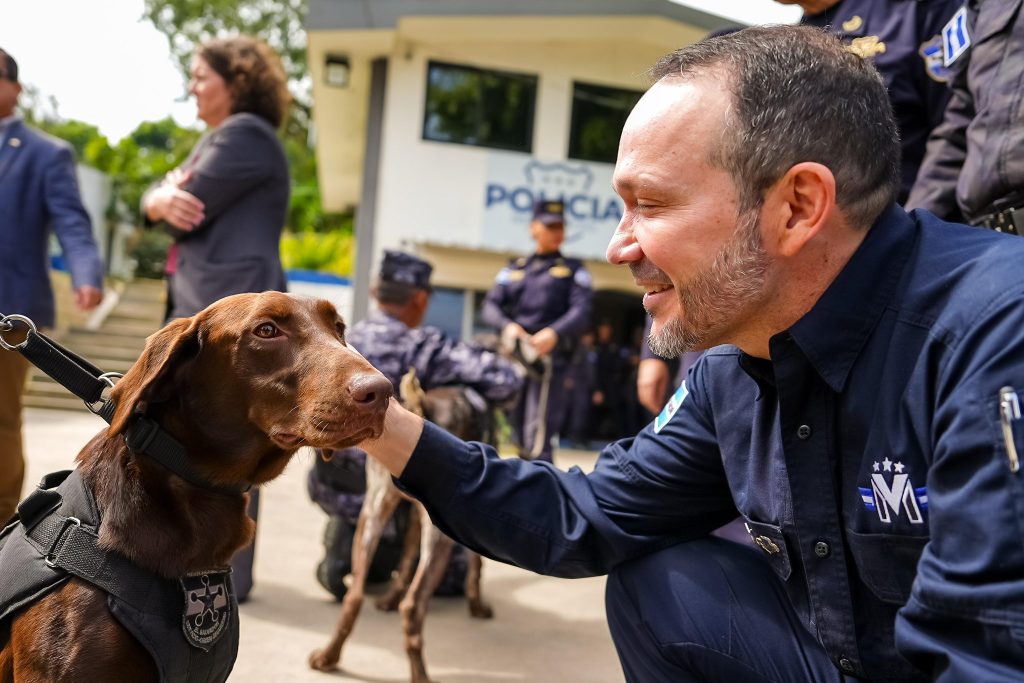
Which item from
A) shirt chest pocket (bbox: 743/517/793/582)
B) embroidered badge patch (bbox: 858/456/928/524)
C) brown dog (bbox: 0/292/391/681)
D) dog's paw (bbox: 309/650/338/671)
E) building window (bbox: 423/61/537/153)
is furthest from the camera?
building window (bbox: 423/61/537/153)

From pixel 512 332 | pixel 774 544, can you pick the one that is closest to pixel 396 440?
pixel 774 544

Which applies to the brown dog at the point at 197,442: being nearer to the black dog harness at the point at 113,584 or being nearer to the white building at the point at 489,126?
the black dog harness at the point at 113,584

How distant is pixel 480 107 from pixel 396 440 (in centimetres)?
1236

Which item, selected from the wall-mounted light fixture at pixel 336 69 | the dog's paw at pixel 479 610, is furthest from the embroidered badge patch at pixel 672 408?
the wall-mounted light fixture at pixel 336 69

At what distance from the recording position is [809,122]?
1.75 m

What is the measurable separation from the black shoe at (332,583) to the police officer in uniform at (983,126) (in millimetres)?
3071

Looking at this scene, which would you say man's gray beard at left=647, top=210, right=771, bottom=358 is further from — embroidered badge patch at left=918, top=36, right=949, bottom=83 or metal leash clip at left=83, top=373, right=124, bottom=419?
embroidered badge patch at left=918, top=36, right=949, bottom=83

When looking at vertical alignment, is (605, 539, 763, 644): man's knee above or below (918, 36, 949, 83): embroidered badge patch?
below

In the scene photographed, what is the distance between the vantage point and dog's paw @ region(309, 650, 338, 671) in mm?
3617

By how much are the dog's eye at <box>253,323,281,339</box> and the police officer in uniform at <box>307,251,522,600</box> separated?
2.02m

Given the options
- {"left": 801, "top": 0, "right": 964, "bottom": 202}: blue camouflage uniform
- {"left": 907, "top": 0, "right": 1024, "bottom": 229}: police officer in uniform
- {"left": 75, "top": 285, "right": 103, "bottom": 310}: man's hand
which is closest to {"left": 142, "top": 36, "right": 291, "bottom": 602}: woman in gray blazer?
{"left": 75, "top": 285, "right": 103, "bottom": 310}: man's hand

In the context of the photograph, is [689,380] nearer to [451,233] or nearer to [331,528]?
[331,528]

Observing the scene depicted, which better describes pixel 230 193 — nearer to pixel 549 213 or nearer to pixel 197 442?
pixel 197 442

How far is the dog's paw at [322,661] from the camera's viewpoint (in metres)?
3.62
